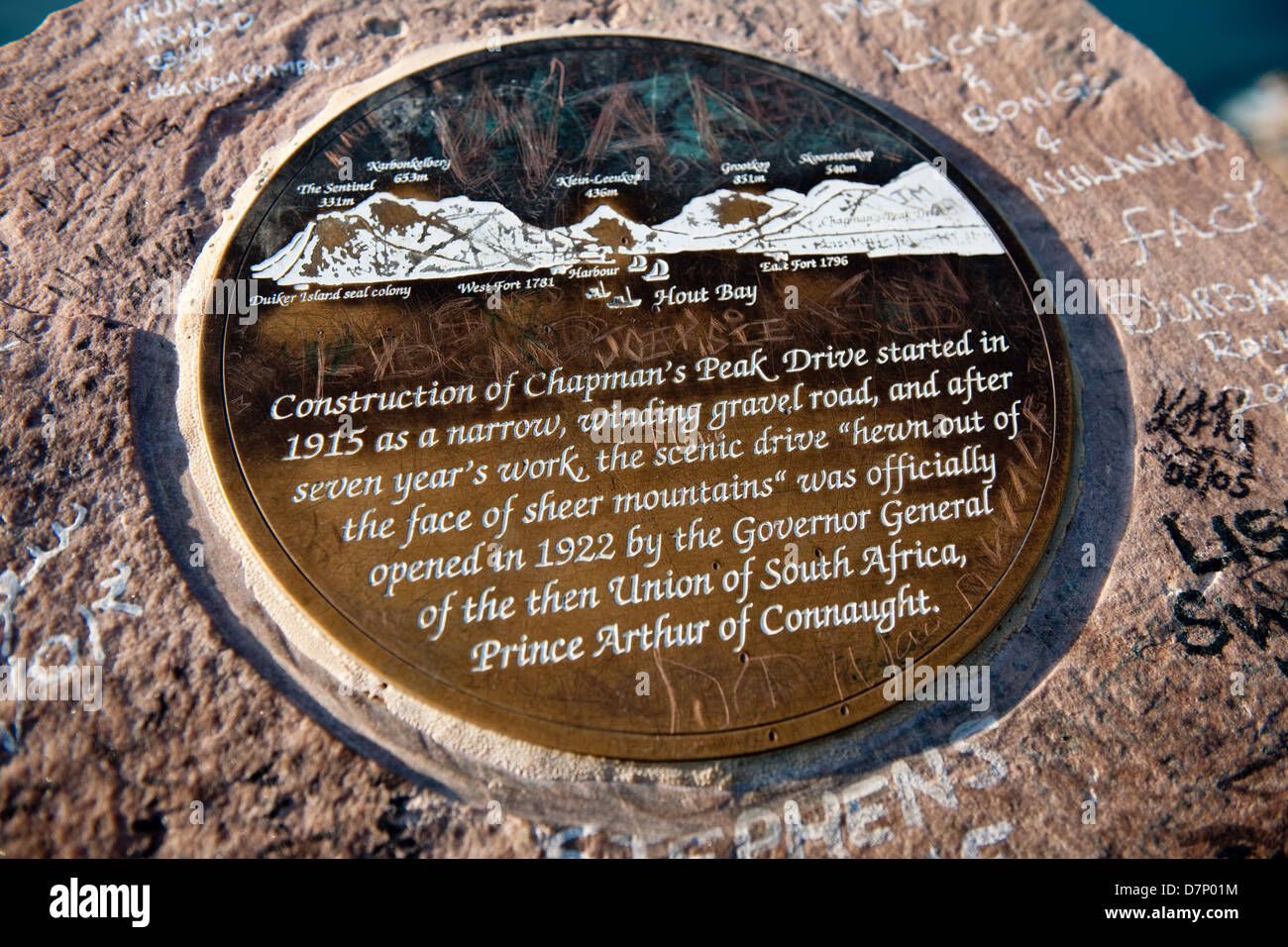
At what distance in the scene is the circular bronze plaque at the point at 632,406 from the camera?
2334mm

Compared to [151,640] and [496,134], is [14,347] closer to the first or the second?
[151,640]

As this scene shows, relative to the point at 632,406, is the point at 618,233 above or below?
above

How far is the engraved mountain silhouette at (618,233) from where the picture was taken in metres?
2.86

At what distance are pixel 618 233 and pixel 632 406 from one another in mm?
771

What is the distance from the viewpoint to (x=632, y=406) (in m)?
2.70

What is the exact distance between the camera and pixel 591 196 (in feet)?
10.2

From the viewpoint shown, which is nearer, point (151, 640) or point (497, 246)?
point (151, 640)

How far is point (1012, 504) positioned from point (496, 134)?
2.46 metres

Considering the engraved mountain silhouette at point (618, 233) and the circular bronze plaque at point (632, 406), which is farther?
the engraved mountain silhouette at point (618, 233)

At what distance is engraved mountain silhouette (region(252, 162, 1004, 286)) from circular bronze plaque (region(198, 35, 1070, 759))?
0.01 metres

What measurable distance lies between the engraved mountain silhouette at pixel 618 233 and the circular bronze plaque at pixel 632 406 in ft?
0.04
